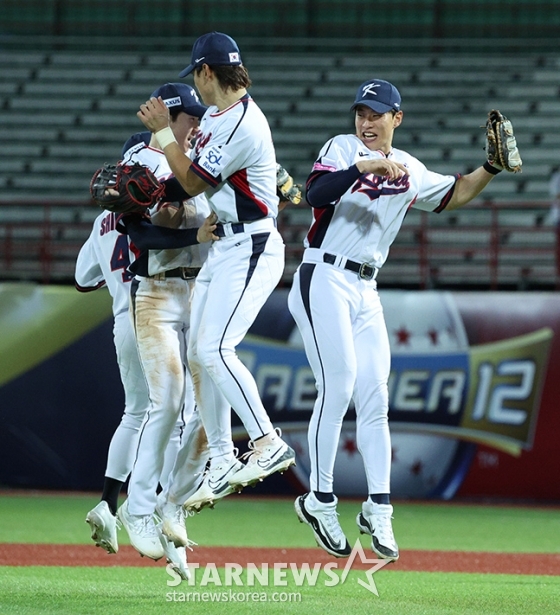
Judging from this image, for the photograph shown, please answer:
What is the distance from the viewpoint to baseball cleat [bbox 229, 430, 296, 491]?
512cm

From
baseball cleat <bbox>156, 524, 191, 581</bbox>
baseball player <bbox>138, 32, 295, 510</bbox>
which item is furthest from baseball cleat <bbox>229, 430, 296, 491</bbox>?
baseball cleat <bbox>156, 524, 191, 581</bbox>

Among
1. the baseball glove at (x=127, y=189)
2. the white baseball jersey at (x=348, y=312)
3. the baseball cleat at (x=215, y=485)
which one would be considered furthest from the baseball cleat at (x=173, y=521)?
the baseball glove at (x=127, y=189)

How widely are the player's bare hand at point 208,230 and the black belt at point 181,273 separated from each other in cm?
50

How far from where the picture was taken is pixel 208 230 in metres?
5.44

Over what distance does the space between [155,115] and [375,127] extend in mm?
1211

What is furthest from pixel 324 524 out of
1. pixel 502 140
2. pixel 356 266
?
pixel 502 140

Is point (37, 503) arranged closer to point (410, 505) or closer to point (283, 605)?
point (410, 505)

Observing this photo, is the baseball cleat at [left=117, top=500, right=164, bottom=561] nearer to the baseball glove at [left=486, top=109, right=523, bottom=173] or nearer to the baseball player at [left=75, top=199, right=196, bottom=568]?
the baseball player at [left=75, top=199, right=196, bottom=568]

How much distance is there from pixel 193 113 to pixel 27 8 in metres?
13.1

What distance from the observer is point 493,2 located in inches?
682

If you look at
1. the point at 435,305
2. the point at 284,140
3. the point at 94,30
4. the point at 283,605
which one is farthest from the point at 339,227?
the point at 94,30

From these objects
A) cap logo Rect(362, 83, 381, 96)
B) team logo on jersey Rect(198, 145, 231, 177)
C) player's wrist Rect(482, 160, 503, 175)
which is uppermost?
cap logo Rect(362, 83, 381, 96)

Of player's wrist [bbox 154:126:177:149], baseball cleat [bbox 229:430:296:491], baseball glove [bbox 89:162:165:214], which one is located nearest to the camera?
baseball cleat [bbox 229:430:296:491]

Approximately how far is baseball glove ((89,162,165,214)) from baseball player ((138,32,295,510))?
216 millimetres
